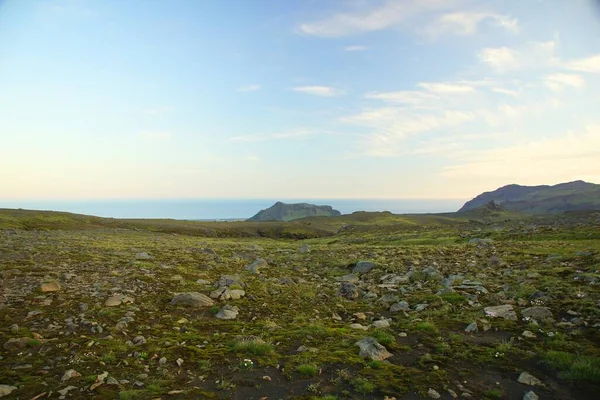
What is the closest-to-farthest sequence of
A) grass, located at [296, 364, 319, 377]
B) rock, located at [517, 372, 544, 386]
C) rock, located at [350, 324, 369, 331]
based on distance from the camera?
1. rock, located at [517, 372, 544, 386]
2. grass, located at [296, 364, 319, 377]
3. rock, located at [350, 324, 369, 331]

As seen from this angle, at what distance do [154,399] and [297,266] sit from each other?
20374mm

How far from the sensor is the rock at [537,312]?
1234 cm

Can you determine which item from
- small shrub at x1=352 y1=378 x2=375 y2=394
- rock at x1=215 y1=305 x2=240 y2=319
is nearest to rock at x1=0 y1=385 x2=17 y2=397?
rock at x1=215 y1=305 x2=240 y2=319

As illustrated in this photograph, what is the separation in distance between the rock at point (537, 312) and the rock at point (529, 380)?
4717 millimetres

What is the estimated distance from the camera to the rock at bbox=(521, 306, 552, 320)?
1234 cm

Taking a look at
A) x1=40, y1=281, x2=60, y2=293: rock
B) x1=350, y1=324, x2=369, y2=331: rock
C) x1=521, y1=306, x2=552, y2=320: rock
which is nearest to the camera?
x1=350, y1=324, x2=369, y2=331: rock

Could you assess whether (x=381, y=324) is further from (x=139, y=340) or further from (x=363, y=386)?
(x=139, y=340)

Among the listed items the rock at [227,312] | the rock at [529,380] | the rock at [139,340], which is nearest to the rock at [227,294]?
the rock at [227,312]

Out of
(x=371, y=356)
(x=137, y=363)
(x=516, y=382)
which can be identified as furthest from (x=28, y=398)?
(x=516, y=382)

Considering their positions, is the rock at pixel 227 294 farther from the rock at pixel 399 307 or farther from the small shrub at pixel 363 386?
the small shrub at pixel 363 386

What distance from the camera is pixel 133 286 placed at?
53.5ft

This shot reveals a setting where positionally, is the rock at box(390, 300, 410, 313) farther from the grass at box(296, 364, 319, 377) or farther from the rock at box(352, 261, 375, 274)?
the rock at box(352, 261, 375, 274)

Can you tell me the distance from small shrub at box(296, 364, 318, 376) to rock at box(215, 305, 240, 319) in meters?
5.16

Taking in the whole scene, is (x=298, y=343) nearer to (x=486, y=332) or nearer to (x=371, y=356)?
(x=371, y=356)
